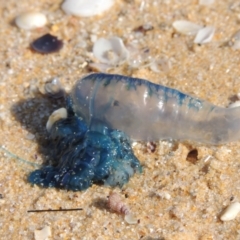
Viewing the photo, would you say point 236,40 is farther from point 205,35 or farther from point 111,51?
point 111,51

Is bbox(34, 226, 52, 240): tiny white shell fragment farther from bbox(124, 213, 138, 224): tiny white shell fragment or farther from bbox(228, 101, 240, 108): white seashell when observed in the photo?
bbox(228, 101, 240, 108): white seashell

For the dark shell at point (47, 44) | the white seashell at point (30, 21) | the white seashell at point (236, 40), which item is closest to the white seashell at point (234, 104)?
the white seashell at point (236, 40)

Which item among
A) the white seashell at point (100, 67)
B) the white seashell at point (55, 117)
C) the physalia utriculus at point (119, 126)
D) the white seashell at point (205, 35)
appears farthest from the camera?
the white seashell at point (205, 35)

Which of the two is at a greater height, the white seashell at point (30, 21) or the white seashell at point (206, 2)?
Result: the white seashell at point (206, 2)

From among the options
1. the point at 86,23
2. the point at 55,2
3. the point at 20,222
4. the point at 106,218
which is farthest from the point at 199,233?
the point at 55,2

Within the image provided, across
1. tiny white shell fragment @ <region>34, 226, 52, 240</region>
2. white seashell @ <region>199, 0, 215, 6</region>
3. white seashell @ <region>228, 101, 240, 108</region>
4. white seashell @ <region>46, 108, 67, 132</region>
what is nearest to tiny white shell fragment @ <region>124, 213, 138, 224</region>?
tiny white shell fragment @ <region>34, 226, 52, 240</region>

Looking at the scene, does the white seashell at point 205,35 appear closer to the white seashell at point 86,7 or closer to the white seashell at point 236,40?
the white seashell at point 236,40
